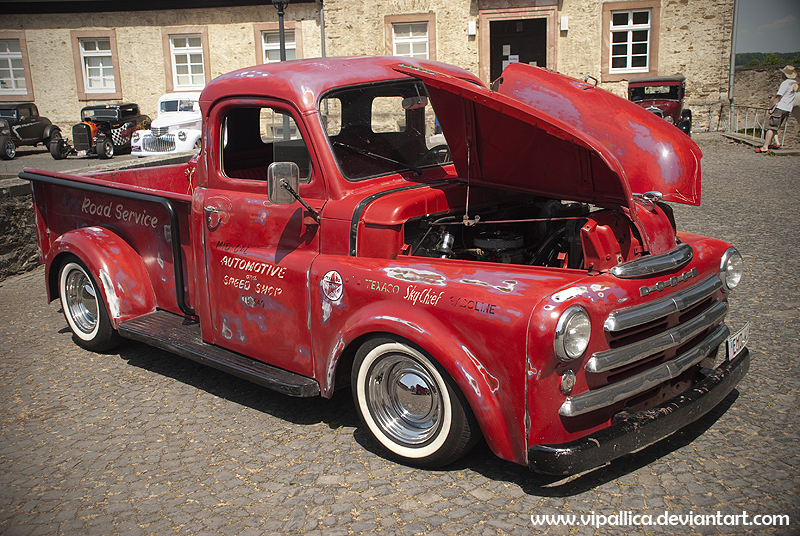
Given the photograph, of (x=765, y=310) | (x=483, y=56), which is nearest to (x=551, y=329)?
(x=765, y=310)

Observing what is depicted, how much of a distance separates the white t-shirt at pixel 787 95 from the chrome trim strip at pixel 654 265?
1413 cm

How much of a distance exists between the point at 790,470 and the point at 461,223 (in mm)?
2005

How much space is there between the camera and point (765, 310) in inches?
211

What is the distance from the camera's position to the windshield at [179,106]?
2056 centimetres

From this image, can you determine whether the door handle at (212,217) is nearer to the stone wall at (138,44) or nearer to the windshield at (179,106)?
the windshield at (179,106)

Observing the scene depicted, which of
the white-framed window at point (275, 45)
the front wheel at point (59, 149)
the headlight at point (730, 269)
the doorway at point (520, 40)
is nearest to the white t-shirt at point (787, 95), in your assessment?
the doorway at point (520, 40)

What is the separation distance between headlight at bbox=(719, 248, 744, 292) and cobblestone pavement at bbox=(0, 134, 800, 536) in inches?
29.9

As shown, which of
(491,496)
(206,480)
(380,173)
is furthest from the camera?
(380,173)

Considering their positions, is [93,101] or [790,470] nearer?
[790,470]

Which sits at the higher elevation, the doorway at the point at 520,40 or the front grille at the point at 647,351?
the doorway at the point at 520,40

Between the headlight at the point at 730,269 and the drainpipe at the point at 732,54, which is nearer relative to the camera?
the headlight at the point at 730,269

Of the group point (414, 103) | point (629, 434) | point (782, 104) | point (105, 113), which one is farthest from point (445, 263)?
point (105, 113)

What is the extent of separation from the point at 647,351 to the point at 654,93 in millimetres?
17598

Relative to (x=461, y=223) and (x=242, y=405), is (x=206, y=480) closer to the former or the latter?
(x=242, y=405)
